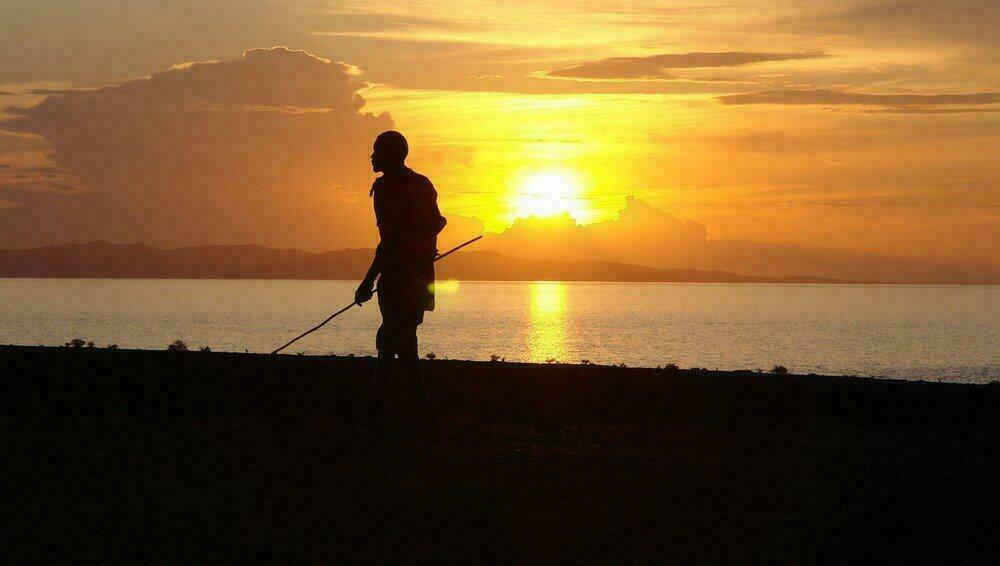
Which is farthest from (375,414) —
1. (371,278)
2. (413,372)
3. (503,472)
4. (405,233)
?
(503,472)

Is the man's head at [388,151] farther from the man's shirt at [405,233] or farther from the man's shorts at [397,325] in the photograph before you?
the man's shorts at [397,325]

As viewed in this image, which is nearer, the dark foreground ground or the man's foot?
the dark foreground ground

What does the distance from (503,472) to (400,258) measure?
2845 millimetres

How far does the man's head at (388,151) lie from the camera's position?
381 inches

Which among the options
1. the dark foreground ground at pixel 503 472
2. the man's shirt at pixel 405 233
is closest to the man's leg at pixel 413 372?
the dark foreground ground at pixel 503 472

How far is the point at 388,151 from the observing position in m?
9.70

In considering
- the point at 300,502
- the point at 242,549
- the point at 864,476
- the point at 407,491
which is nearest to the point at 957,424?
the point at 864,476

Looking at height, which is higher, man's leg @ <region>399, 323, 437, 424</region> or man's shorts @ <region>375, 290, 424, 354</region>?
man's shorts @ <region>375, 290, 424, 354</region>

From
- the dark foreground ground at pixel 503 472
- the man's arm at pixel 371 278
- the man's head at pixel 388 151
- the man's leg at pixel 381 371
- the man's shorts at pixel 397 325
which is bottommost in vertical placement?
the dark foreground ground at pixel 503 472

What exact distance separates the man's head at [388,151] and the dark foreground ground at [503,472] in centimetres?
246

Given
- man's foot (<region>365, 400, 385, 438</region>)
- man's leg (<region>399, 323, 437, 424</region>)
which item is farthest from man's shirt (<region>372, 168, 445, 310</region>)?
man's foot (<region>365, 400, 385, 438</region>)

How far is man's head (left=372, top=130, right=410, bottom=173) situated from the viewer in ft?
31.8

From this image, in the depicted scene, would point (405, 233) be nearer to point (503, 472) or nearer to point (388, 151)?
point (388, 151)

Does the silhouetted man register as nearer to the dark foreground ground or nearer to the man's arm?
the man's arm
